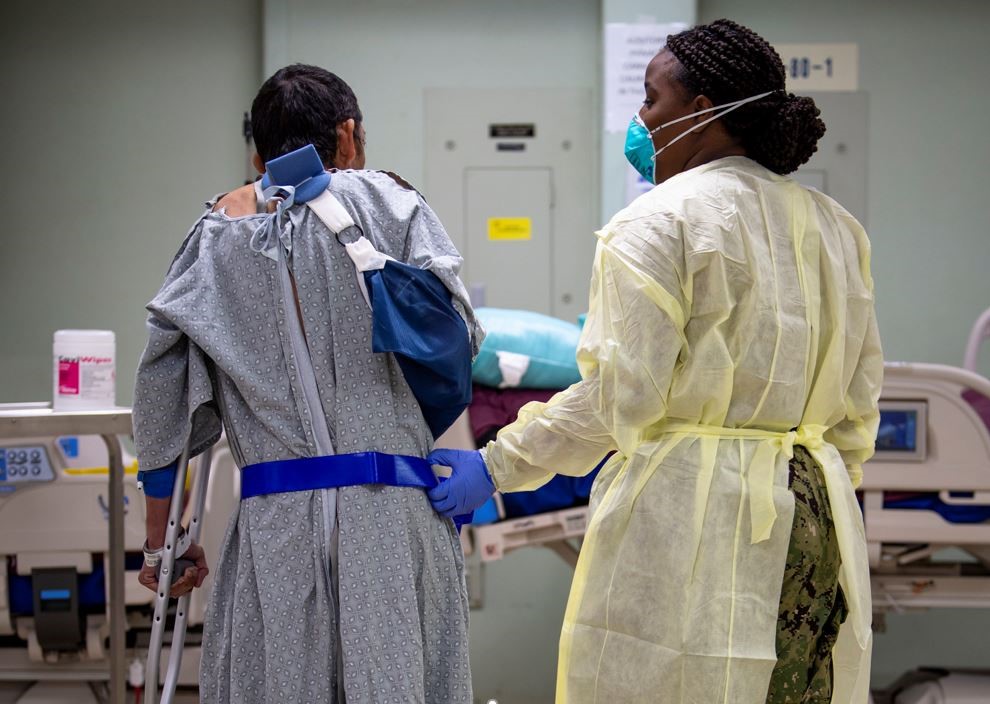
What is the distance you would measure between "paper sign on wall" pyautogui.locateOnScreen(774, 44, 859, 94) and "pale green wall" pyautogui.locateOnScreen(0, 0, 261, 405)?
2.07 meters

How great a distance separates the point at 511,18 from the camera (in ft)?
13.9

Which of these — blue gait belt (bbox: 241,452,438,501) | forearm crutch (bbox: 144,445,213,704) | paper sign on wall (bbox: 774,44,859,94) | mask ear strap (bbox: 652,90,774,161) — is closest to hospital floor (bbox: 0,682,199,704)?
forearm crutch (bbox: 144,445,213,704)

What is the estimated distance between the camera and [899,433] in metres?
3.10

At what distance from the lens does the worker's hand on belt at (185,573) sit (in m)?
1.77

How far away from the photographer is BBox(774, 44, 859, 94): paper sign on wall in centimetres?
422

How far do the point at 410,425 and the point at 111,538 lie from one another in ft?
4.75

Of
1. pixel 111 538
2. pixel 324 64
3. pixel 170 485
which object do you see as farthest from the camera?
pixel 324 64

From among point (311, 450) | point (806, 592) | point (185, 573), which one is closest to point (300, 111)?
point (311, 450)

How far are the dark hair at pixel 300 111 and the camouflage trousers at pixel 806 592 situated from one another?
0.87 metres

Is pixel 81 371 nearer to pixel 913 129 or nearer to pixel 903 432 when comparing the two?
pixel 903 432

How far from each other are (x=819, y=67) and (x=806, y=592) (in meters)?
3.08

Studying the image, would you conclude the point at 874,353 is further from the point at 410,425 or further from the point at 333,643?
the point at 333,643

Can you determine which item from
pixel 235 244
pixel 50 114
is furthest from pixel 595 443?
pixel 50 114

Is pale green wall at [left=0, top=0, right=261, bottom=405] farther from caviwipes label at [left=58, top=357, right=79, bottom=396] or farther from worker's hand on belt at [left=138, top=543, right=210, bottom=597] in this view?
worker's hand on belt at [left=138, top=543, right=210, bottom=597]
